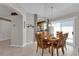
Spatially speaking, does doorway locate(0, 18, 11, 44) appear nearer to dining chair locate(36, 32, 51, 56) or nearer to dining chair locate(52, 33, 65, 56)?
dining chair locate(36, 32, 51, 56)

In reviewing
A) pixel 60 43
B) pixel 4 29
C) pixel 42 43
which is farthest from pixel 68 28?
pixel 4 29

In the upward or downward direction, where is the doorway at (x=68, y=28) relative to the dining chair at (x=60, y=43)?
upward

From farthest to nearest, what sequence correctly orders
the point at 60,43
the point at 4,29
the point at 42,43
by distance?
the point at 4,29 → the point at 42,43 → the point at 60,43

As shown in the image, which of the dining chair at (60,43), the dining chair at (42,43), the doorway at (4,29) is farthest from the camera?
the doorway at (4,29)

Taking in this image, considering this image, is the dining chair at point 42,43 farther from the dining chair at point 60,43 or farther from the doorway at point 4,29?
the doorway at point 4,29

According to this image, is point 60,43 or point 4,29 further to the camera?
point 4,29

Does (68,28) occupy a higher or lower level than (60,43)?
higher

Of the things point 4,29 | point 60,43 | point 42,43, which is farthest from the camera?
point 4,29

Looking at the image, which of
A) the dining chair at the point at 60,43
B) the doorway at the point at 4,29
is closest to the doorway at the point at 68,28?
the dining chair at the point at 60,43

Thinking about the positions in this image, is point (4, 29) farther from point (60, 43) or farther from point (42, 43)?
point (60, 43)

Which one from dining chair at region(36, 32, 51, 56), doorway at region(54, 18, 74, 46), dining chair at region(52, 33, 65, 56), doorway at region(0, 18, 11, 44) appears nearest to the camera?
doorway at region(54, 18, 74, 46)

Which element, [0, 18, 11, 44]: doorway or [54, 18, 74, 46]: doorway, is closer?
[54, 18, 74, 46]: doorway

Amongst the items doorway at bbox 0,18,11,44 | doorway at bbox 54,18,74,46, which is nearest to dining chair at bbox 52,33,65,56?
doorway at bbox 54,18,74,46

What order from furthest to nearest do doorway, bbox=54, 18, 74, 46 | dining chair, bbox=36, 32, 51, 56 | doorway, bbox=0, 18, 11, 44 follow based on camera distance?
doorway, bbox=0, 18, 11, 44 < dining chair, bbox=36, 32, 51, 56 < doorway, bbox=54, 18, 74, 46
